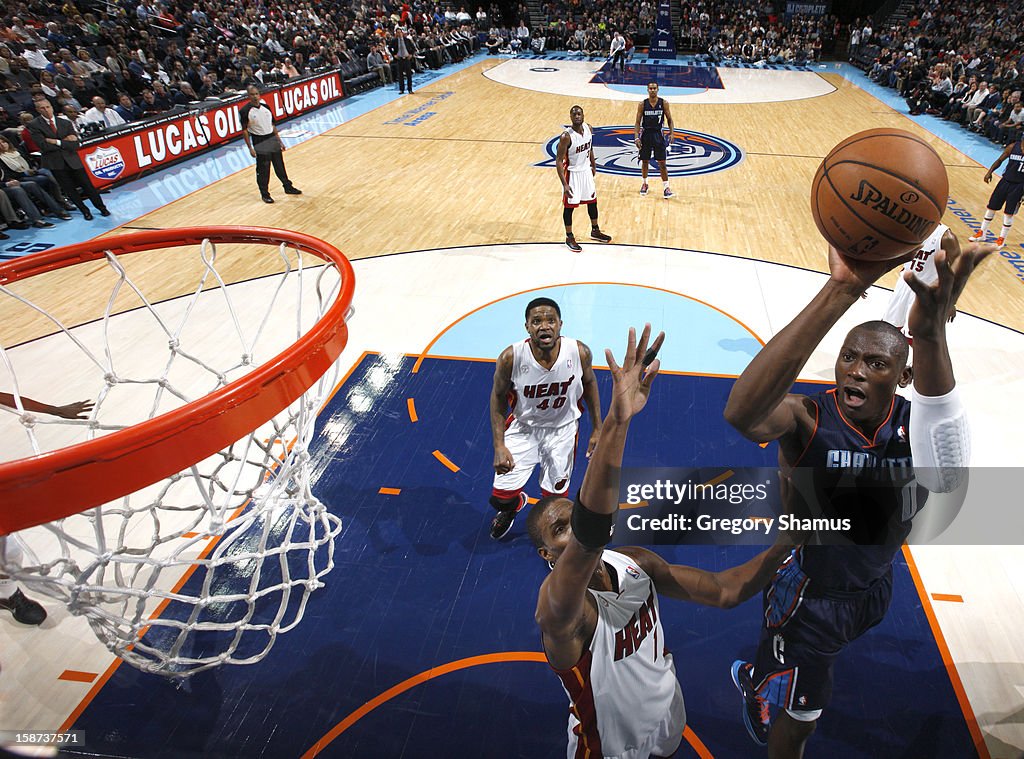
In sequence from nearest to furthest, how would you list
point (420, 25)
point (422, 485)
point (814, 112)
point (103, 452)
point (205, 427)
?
point (103, 452)
point (205, 427)
point (422, 485)
point (814, 112)
point (420, 25)

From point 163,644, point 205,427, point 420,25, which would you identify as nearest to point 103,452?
point 205,427

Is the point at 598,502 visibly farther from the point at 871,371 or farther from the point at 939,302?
the point at 871,371

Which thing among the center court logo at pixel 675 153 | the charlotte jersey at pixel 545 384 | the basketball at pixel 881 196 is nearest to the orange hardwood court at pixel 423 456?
the center court logo at pixel 675 153

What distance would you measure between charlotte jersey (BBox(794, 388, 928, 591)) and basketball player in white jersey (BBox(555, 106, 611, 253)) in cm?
602

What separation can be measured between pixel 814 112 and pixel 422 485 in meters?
16.1

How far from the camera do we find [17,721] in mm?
3268

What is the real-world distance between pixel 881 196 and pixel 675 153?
11.4 m

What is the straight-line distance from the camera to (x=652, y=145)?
32.4ft

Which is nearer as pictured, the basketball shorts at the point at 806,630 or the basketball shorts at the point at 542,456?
the basketball shorts at the point at 806,630

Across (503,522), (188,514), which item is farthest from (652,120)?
(188,514)

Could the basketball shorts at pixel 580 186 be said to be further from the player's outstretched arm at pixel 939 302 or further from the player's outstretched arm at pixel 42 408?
the player's outstretched arm at pixel 939 302

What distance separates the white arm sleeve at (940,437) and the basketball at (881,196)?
0.47 m

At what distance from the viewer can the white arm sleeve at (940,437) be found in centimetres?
184

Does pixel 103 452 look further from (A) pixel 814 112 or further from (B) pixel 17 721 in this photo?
(A) pixel 814 112
